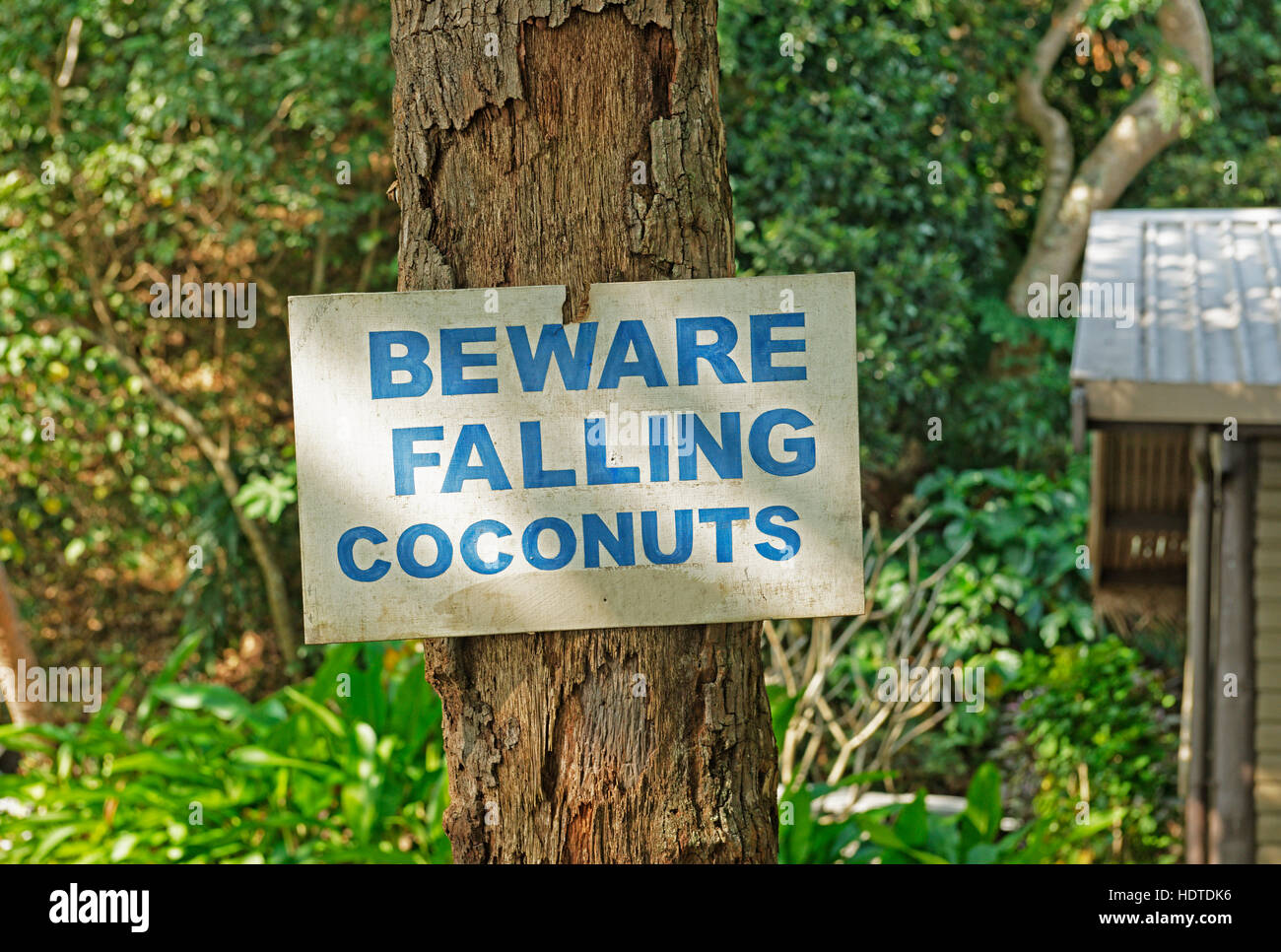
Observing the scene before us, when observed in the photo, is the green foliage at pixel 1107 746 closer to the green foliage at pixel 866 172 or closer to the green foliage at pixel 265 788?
the green foliage at pixel 866 172

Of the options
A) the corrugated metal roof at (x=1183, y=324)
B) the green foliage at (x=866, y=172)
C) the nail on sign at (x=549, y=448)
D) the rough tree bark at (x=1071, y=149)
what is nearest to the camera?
the nail on sign at (x=549, y=448)

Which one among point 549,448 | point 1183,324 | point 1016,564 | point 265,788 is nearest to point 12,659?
point 265,788

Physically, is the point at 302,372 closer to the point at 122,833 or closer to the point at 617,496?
the point at 617,496

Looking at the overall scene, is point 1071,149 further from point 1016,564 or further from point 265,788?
point 265,788

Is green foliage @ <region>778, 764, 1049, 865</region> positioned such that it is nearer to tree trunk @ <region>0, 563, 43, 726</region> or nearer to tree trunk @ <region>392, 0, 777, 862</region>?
tree trunk @ <region>392, 0, 777, 862</region>

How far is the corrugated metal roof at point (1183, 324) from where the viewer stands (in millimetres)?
3666

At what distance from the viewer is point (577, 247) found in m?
1.28

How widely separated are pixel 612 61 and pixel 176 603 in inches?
311

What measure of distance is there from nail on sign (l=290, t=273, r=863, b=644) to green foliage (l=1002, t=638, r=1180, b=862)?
16.8 feet

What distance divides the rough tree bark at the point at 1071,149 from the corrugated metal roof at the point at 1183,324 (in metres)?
3.55

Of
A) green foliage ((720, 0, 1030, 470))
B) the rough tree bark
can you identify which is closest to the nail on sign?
green foliage ((720, 0, 1030, 470))

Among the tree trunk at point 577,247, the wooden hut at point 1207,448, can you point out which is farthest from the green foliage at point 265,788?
the wooden hut at point 1207,448

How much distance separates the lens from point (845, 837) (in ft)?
11.9

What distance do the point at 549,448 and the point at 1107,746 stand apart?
18.5 feet
